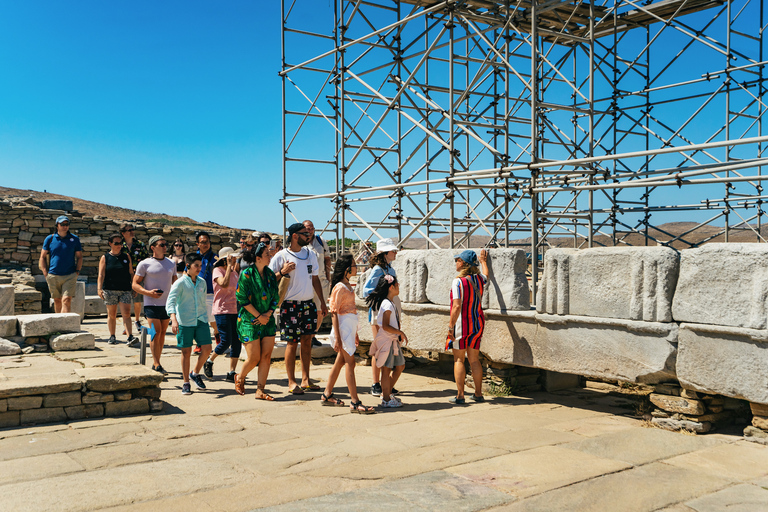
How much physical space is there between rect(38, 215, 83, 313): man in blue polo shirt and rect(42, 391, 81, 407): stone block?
4.17 m

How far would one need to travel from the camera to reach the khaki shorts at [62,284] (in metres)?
9.23

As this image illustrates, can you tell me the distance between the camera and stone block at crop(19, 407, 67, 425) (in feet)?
17.0

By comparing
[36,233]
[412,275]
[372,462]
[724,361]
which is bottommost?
[372,462]

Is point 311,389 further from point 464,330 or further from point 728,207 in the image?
point 728,207

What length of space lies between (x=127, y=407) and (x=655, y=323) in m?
4.46

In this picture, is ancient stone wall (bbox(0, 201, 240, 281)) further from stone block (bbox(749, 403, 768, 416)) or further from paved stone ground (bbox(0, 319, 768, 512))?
stone block (bbox(749, 403, 768, 416))

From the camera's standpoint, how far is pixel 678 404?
549cm

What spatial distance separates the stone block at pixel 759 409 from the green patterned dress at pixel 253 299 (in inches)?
166

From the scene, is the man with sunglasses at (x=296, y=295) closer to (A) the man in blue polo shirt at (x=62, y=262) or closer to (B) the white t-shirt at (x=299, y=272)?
(B) the white t-shirt at (x=299, y=272)

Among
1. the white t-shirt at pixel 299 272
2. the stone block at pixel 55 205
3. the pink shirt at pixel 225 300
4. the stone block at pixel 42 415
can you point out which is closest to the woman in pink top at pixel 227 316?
the pink shirt at pixel 225 300

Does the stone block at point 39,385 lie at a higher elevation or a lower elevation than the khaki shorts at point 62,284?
lower

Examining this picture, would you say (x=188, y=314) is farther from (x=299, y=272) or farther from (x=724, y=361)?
(x=724, y=361)

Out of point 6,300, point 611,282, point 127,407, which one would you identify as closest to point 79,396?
point 127,407

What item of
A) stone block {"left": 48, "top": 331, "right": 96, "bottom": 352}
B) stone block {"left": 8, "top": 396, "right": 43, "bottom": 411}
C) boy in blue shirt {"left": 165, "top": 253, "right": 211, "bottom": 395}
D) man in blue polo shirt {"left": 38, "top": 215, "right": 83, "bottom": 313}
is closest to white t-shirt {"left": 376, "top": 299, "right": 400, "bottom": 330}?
boy in blue shirt {"left": 165, "top": 253, "right": 211, "bottom": 395}
